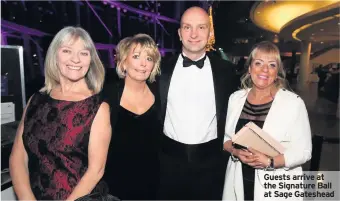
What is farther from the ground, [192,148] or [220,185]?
[192,148]

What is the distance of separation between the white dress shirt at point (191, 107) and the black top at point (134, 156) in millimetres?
191

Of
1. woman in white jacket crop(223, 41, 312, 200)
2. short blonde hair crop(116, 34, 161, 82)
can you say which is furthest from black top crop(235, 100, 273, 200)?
short blonde hair crop(116, 34, 161, 82)

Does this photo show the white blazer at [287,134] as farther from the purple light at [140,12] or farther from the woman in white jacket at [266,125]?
the purple light at [140,12]

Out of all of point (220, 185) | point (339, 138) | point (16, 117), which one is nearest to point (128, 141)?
point (220, 185)

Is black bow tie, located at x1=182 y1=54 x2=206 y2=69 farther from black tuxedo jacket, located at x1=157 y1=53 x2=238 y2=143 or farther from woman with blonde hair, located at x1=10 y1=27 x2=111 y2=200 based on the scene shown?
woman with blonde hair, located at x1=10 y1=27 x2=111 y2=200

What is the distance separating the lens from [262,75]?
191cm

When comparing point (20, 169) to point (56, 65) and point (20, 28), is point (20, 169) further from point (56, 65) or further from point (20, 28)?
point (20, 28)

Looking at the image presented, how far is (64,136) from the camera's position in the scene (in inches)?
57.0

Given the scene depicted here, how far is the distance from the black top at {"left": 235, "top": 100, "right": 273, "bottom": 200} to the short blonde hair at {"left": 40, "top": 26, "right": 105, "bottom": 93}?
3.63 feet

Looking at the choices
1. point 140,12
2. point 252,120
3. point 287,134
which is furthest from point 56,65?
point 140,12

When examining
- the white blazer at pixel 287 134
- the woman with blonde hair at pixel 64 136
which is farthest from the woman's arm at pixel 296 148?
the woman with blonde hair at pixel 64 136

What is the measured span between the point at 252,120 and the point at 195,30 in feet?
2.90

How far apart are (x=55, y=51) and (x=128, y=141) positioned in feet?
2.78

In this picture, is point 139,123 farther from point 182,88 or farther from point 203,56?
point 203,56
